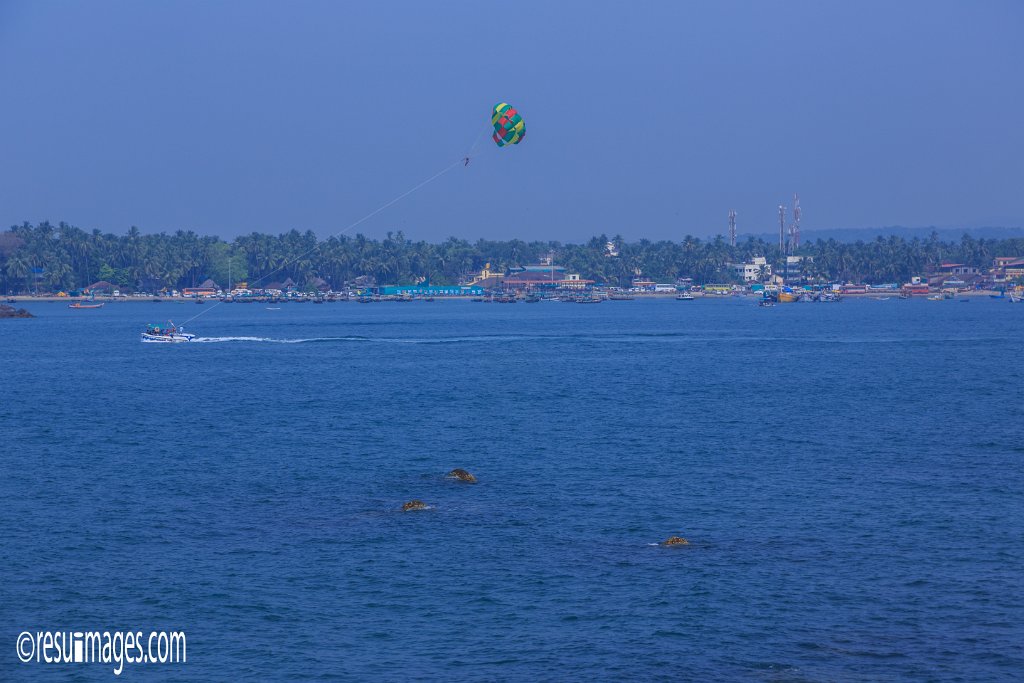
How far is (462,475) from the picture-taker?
144ft

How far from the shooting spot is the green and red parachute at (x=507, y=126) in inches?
2318

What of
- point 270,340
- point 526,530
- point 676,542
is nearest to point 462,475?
point 526,530

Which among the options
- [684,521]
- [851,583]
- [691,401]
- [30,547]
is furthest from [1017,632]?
[691,401]

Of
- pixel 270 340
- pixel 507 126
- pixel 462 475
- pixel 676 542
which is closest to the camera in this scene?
pixel 676 542

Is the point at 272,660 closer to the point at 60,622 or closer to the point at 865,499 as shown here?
the point at 60,622

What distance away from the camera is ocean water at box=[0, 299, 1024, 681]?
25766 mm

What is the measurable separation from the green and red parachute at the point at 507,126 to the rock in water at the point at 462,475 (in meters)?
21.1

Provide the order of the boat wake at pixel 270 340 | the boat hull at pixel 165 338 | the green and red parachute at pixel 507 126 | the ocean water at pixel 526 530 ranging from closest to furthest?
the ocean water at pixel 526 530, the green and red parachute at pixel 507 126, the boat hull at pixel 165 338, the boat wake at pixel 270 340

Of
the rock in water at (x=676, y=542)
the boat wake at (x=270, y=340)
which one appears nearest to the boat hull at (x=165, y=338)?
the boat wake at (x=270, y=340)

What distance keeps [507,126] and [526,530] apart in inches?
1156

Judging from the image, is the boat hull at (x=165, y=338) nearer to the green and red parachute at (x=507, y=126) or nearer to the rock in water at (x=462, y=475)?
the green and red parachute at (x=507, y=126)

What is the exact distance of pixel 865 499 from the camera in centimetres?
3966

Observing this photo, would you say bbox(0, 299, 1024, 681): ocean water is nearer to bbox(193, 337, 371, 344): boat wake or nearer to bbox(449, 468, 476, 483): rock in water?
bbox(449, 468, 476, 483): rock in water

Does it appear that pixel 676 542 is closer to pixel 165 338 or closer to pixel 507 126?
pixel 507 126
